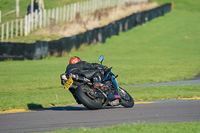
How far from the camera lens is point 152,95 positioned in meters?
12.5

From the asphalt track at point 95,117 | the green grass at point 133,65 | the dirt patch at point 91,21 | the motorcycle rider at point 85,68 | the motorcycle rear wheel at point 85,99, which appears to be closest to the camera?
the asphalt track at point 95,117

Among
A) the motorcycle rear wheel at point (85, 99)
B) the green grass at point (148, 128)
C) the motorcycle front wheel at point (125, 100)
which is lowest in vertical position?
the motorcycle front wheel at point (125, 100)

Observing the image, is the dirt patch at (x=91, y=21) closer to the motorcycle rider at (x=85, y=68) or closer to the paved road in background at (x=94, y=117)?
the motorcycle rider at (x=85, y=68)

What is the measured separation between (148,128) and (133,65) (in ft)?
48.6

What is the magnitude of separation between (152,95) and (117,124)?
195 inches

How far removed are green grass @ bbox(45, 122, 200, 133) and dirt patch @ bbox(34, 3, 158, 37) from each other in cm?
2290

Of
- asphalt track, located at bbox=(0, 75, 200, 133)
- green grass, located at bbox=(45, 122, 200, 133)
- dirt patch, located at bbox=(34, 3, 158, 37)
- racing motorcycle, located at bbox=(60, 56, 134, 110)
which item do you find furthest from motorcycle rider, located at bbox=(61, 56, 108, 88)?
dirt patch, located at bbox=(34, 3, 158, 37)

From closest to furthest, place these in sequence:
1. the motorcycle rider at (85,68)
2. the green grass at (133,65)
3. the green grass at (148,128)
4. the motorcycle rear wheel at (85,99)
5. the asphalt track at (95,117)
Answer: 1. the green grass at (148,128)
2. the asphalt track at (95,117)
3. the motorcycle rear wheel at (85,99)
4. the motorcycle rider at (85,68)
5. the green grass at (133,65)

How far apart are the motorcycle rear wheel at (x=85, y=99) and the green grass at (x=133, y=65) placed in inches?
101

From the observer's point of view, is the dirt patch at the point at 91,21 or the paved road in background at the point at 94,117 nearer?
the paved road in background at the point at 94,117

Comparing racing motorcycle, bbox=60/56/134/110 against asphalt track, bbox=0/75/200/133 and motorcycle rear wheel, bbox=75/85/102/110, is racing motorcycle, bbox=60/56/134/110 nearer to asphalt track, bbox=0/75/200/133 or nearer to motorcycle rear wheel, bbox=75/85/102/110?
motorcycle rear wheel, bbox=75/85/102/110

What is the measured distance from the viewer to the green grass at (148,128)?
6830mm

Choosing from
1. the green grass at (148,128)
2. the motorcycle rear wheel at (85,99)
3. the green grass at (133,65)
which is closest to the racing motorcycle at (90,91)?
the motorcycle rear wheel at (85,99)

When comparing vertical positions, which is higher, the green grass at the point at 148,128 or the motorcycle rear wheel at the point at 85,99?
the green grass at the point at 148,128
